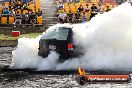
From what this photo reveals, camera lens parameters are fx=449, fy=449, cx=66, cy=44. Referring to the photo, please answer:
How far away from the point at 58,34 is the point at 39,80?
130 inches

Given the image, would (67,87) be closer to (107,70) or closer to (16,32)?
(107,70)

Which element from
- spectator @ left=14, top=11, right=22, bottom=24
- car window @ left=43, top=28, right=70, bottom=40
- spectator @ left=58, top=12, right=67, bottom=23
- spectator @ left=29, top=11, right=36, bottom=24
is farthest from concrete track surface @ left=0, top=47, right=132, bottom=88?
spectator @ left=58, top=12, right=67, bottom=23

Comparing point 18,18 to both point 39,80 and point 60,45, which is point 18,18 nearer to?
point 60,45

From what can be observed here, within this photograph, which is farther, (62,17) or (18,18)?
(62,17)

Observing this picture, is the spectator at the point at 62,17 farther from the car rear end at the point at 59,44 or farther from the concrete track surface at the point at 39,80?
the concrete track surface at the point at 39,80

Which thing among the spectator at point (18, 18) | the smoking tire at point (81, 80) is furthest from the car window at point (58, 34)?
the spectator at point (18, 18)

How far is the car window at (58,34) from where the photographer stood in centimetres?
1816

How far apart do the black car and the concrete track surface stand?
111cm

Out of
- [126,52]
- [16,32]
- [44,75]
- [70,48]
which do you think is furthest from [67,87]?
[16,32]

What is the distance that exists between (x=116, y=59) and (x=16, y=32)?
1403cm

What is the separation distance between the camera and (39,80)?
15523 millimetres

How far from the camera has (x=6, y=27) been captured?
32.9 m

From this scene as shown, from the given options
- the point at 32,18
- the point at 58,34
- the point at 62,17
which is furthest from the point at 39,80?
the point at 62,17

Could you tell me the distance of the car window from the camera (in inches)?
715
